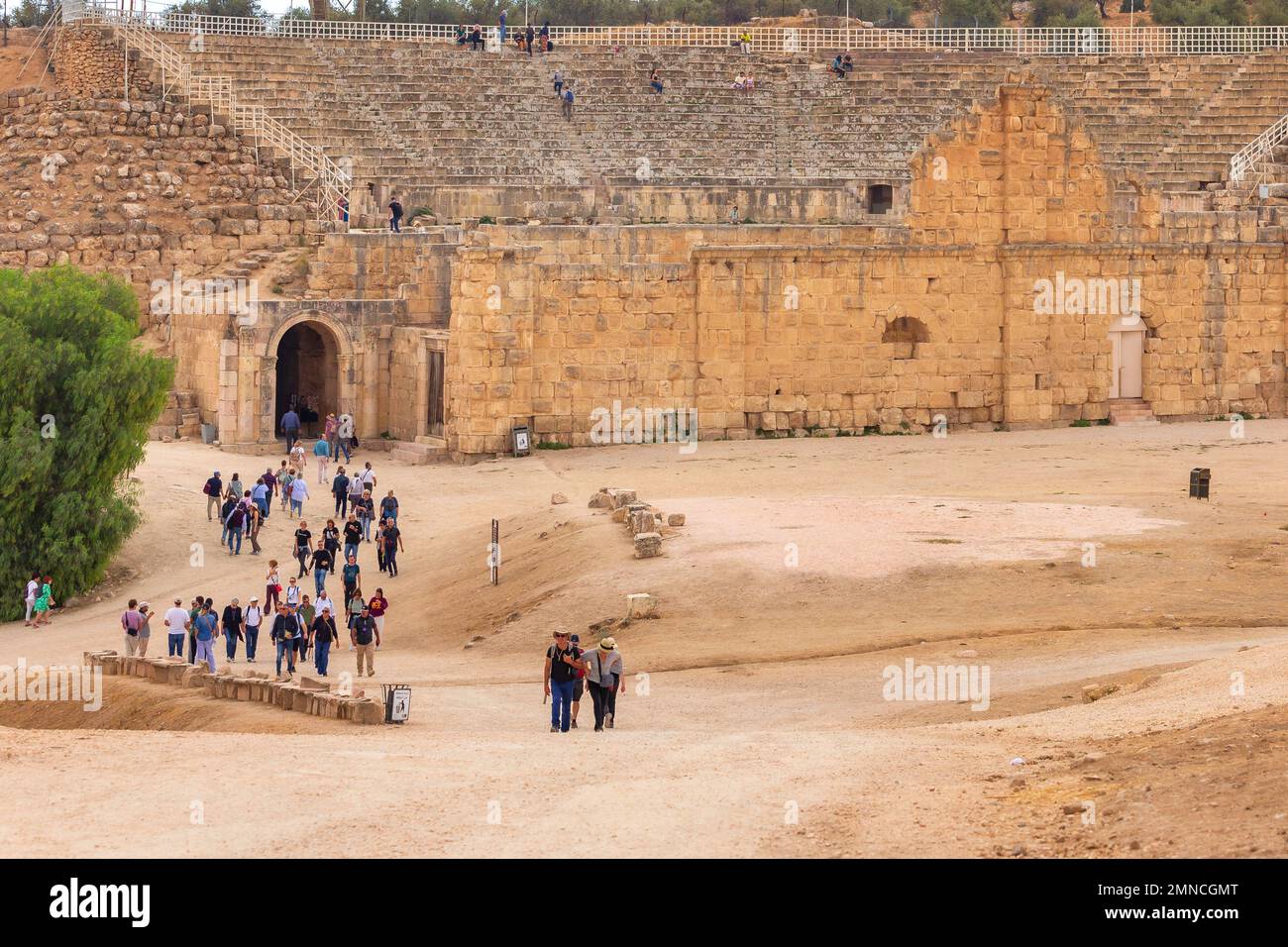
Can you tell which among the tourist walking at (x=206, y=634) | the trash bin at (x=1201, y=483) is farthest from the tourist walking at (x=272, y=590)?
the trash bin at (x=1201, y=483)

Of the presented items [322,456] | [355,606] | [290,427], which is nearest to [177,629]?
[355,606]

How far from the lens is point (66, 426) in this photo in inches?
1191

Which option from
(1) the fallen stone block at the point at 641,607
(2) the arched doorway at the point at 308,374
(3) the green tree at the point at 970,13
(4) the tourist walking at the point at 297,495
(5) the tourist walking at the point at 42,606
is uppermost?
(3) the green tree at the point at 970,13

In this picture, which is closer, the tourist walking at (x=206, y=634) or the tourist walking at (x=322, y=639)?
the tourist walking at (x=322, y=639)

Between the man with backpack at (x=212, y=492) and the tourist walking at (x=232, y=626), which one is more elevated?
the man with backpack at (x=212, y=492)

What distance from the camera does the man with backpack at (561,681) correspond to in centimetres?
1883

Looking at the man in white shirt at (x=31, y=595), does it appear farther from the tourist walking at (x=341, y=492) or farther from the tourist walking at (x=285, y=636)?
the tourist walking at (x=285, y=636)

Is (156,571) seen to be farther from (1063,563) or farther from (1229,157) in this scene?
(1229,157)

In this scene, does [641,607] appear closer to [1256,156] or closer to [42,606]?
[42,606]

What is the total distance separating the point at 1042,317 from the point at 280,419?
1472 cm

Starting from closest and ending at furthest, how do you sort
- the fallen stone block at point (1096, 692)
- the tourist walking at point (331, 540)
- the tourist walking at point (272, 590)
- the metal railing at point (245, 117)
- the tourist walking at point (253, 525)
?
1. the fallen stone block at point (1096, 692)
2. the tourist walking at point (272, 590)
3. the tourist walking at point (331, 540)
4. the tourist walking at point (253, 525)
5. the metal railing at point (245, 117)

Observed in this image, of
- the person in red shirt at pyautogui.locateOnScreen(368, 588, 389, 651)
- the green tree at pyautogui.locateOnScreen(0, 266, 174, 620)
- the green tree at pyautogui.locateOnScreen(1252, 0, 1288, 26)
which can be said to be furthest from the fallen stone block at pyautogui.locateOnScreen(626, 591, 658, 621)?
the green tree at pyautogui.locateOnScreen(1252, 0, 1288, 26)

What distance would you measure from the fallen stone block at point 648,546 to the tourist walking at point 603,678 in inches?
256

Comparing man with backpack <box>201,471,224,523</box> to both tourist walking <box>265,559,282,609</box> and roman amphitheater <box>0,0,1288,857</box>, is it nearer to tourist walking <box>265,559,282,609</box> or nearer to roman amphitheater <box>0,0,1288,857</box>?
roman amphitheater <box>0,0,1288,857</box>
